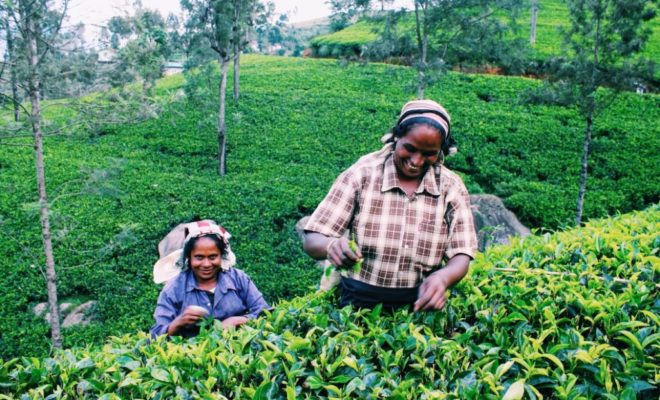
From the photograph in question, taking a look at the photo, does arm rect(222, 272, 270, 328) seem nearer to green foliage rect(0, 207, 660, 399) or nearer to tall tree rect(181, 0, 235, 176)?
green foliage rect(0, 207, 660, 399)

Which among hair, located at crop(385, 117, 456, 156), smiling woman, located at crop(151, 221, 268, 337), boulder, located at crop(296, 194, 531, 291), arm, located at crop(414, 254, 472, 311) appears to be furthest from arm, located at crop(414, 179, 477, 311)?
boulder, located at crop(296, 194, 531, 291)

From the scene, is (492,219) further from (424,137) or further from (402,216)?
(424,137)

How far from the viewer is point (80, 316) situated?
8180mm

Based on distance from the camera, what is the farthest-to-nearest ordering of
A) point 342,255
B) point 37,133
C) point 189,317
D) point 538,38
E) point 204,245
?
point 538,38 → point 37,133 → point 204,245 → point 189,317 → point 342,255

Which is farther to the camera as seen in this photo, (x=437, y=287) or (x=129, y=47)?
(x=129, y=47)

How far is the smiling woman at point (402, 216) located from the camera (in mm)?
2078

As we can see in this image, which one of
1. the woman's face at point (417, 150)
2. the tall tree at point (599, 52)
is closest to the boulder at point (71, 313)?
the woman's face at point (417, 150)

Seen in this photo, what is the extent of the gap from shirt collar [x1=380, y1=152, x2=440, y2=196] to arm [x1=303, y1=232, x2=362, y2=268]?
34 centimetres

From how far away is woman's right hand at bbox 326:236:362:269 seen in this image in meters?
1.82

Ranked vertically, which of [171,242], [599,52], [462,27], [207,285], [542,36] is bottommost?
[171,242]

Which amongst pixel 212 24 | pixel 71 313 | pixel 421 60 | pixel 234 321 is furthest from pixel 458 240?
pixel 212 24

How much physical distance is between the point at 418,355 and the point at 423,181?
721 millimetres

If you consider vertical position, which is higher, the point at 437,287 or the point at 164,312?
the point at 437,287

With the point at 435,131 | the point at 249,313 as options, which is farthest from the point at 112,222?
the point at 435,131
